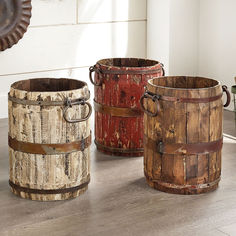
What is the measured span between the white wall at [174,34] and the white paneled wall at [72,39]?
13 centimetres

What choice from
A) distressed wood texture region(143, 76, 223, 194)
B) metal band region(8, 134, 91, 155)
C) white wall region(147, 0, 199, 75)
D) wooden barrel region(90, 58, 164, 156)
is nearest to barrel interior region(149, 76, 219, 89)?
distressed wood texture region(143, 76, 223, 194)

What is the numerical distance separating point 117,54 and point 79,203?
273 centimetres

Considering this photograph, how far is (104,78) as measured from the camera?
13.1ft

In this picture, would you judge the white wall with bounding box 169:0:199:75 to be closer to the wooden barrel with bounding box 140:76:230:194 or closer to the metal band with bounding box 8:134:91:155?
the wooden barrel with bounding box 140:76:230:194

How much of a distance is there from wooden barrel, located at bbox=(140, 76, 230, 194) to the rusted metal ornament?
197cm

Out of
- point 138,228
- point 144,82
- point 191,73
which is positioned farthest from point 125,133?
point 191,73

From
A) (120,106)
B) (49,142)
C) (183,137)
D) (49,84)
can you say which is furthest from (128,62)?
(49,142)

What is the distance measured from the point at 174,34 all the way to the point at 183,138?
8.34 feet

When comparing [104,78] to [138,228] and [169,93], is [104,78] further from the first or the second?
[138,228]

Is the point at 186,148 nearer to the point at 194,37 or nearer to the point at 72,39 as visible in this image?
the point at 72,39

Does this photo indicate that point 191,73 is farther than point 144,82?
Yes

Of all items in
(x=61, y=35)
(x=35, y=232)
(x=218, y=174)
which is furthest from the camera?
(x=61, y=35)

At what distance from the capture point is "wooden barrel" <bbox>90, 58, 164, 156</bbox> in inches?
155

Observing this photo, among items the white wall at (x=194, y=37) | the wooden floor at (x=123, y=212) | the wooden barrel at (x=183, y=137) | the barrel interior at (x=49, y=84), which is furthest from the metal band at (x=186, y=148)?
the white wall at (x=194, y=37)
